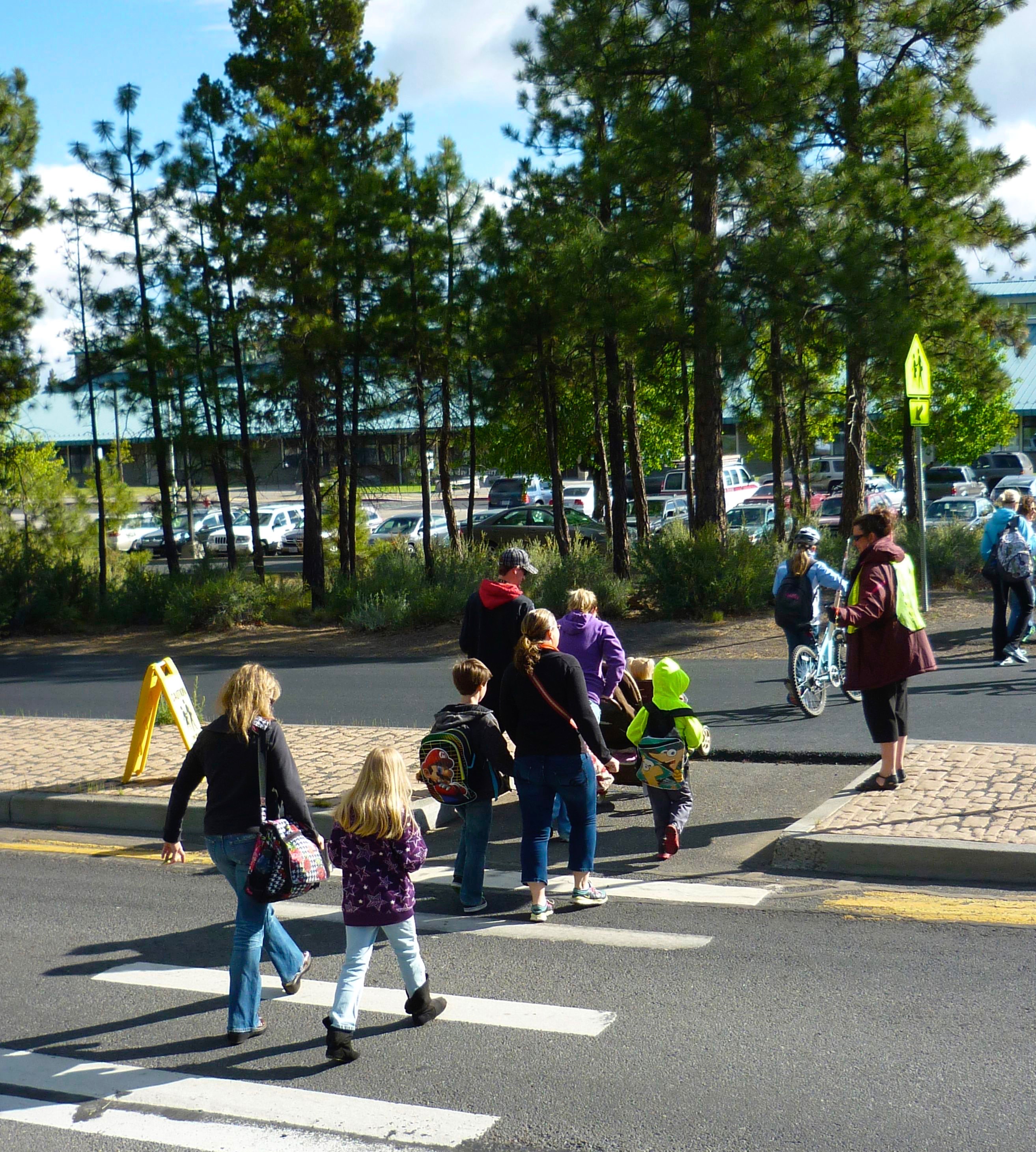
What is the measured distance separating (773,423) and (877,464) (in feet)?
79.1

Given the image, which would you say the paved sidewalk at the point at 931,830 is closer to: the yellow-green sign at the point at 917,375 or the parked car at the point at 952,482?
the yellow-green sign at the point at 917,375

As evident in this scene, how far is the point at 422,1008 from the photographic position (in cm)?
499

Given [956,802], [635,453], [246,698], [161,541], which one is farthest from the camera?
[161,541]

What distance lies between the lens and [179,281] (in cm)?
2269

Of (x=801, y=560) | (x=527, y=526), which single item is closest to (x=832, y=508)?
(x=527, y=526)

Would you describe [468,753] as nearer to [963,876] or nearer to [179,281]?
[963,876]

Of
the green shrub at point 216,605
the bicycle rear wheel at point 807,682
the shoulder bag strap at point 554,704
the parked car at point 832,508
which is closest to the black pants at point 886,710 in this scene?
the shoulder bag strap at point 554,704

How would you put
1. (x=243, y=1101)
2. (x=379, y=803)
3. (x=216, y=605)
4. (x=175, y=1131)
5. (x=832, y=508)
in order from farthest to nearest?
(x=832, y=508) → (x=216, y=605) → (x=379, y=803) → (x=243, y=1101) → (x=175, y=1131)

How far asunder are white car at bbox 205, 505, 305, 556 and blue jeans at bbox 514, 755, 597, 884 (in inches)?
1470

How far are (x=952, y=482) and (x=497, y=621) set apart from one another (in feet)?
132

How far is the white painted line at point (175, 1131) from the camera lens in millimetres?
4012

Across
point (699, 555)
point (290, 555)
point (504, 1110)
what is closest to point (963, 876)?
point (504, 1110)

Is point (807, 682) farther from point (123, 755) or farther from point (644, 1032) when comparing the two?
point (644, 1032)

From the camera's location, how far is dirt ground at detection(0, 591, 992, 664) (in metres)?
15.2
